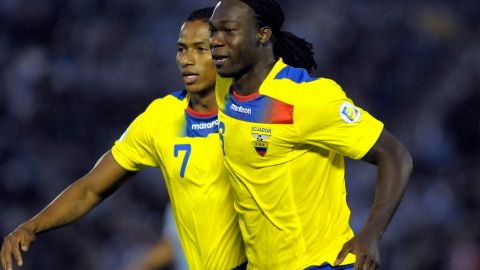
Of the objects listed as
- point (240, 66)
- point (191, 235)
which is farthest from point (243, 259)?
point (240, 66)

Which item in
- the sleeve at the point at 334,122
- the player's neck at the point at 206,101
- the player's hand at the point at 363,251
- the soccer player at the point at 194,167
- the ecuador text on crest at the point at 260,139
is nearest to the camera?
the player's hand at the point at 363,251

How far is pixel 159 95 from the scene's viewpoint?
11.0m

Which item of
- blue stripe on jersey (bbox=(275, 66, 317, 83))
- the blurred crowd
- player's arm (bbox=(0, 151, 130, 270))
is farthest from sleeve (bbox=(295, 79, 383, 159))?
the blurred crowd

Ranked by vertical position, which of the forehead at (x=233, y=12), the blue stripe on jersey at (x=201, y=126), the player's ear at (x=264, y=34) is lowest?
the blue stripe on jersey at (x=201, y=126)

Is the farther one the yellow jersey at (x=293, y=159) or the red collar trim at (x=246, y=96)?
the red collar trim at (x=246, y=96)

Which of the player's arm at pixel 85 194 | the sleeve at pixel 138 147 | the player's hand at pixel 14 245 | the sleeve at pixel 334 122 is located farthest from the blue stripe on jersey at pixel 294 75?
the player's hand at pixel 14 245

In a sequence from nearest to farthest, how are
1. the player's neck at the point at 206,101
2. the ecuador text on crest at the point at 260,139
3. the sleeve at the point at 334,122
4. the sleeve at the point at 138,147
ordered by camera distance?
A: the sleeve at the point at 334,122 → the ecuador text on crest at the point at 260,139 → the player's neck at the point at 206,101 → the sleeve at the point at 138,147

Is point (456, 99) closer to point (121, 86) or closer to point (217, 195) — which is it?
point (121, 86)

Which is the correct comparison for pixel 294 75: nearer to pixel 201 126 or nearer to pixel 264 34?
pixel 264 34

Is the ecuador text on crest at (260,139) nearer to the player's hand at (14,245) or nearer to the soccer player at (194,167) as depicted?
the soccer player at (194,167)

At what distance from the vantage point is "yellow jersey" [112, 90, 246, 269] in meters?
5.59

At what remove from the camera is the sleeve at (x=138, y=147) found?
581 centimetres

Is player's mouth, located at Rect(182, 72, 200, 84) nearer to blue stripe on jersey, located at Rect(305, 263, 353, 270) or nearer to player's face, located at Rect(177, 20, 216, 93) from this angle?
player's face, located at Rect(177, 20, 216, 93)

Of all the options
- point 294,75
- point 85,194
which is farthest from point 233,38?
point 85,194
